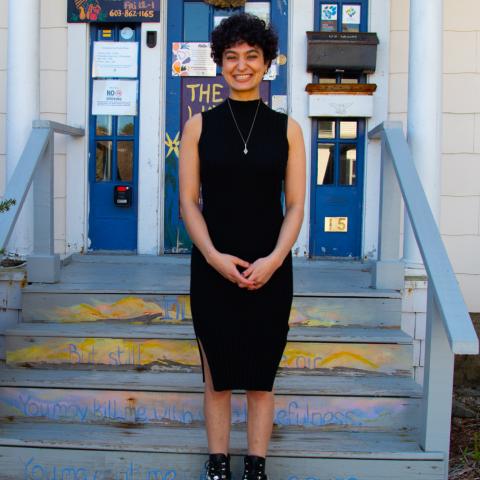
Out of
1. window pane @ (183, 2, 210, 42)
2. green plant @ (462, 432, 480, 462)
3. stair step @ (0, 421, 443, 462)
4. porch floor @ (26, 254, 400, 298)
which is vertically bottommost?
green plant @ (462, 432, 480, 462)

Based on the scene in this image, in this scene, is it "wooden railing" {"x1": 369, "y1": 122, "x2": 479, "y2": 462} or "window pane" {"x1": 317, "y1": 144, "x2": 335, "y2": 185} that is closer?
"wooden railing" {"x1": 369, "y1": 122, "x2": 479, "y2": 462}

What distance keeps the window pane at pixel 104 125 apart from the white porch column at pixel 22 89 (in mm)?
694

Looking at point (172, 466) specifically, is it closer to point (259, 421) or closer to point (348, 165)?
point (259, 421)

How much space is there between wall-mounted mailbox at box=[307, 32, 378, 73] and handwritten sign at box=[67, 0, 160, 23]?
1198 millimetres

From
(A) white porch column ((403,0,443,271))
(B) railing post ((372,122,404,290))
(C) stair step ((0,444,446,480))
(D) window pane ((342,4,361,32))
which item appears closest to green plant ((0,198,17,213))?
(C) stair step ((0,444,446,480))

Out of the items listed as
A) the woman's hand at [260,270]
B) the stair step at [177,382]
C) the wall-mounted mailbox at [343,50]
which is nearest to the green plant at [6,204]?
the stair step at [177,382]

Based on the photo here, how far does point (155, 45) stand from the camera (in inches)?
191

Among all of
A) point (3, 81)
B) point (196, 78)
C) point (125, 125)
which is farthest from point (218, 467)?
Answer: point (3, 81)

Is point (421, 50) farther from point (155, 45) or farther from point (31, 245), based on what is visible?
point (31, 245)

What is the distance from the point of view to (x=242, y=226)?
248 centimetres

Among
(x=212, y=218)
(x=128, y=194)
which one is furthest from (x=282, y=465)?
(x=128, y=194)

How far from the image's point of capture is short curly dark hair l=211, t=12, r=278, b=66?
8.13 ft

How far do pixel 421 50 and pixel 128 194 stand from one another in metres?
2.33

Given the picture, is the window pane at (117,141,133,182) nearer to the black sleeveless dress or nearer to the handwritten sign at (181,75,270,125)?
the handwritten sign at (181,75,270,125)
